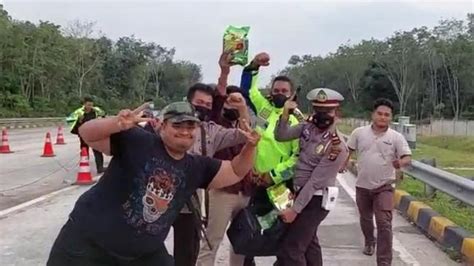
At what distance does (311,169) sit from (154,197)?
1.77 meters

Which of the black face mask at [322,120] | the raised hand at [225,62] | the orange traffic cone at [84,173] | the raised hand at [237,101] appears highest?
the raised hand at [225,62]

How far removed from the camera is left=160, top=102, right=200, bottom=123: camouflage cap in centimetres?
361

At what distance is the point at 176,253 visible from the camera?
16.3ft

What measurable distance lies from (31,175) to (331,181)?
458 inches

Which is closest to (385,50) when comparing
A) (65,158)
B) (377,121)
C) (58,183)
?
(65,158)

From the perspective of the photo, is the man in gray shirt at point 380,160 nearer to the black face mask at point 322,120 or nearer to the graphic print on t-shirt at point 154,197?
the black face mask at point 322,120

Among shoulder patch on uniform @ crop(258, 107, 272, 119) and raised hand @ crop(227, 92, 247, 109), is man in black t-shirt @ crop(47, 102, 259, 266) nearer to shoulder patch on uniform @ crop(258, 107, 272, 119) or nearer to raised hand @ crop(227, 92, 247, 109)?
raised hand @ crop(227, 92, 247, 109)

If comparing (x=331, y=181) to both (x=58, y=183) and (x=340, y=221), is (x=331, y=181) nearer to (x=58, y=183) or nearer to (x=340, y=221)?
(x=340, y=221)

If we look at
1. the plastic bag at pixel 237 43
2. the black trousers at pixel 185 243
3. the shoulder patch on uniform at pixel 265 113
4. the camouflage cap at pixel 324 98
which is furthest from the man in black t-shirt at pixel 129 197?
the shoulder patch on uniform at pixel 265 113

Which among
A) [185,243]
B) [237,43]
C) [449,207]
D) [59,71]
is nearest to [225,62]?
[237,43]

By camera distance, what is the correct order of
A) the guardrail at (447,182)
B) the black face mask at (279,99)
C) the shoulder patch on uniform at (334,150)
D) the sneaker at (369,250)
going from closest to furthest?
the shoulder patch on uniform at (334,150) → the black face mask at (279,99) → the sneaker at (369,250) → the guardrail at (447,182)

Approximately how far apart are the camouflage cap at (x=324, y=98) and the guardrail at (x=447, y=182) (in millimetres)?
2152

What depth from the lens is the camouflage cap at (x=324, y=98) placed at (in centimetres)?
497

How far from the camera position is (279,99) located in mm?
5355
